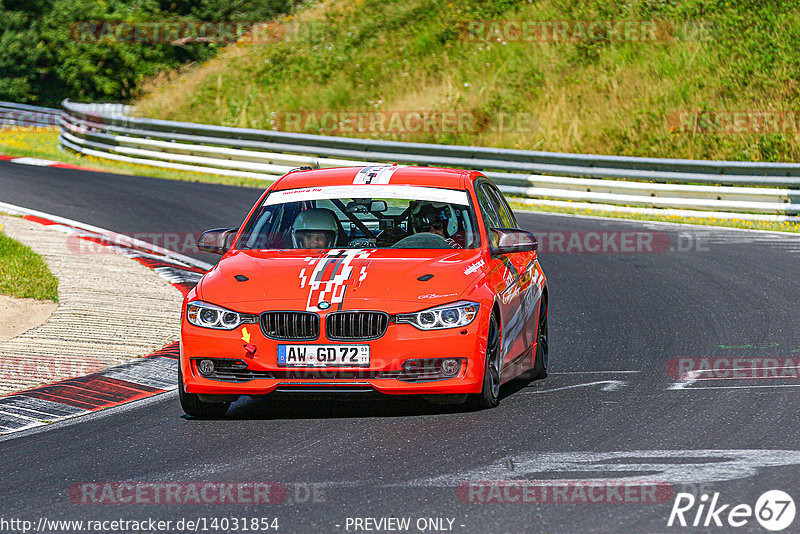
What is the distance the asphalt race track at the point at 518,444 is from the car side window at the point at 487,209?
1207mm

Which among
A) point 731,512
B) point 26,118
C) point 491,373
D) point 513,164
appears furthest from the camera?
point 26,118

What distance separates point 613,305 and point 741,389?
4.42 meters


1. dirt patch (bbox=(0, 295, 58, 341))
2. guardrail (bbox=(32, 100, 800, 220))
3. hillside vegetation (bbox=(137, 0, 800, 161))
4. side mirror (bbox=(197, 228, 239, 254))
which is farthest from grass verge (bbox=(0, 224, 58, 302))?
hillside vegetation (bbox=(137, 0, 800, 161))

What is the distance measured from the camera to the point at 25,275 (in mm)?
13281

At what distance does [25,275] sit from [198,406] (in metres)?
6.05

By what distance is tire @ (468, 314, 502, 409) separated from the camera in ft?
25.3

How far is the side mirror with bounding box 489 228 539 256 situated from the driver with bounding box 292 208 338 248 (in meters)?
1.14

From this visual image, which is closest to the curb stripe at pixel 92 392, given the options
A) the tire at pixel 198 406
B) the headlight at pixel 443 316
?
the tire at pixel 198 406

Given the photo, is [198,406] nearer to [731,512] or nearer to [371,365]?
[371,365]

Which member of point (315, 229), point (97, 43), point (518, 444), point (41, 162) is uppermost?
point (315, 229)

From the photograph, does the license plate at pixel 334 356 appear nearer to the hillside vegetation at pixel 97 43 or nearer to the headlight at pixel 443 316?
the headlight at pixel 443 316

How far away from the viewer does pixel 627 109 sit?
2828 cm

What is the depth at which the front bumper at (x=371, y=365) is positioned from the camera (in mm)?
7445

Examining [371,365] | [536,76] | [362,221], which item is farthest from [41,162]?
[371,365]
